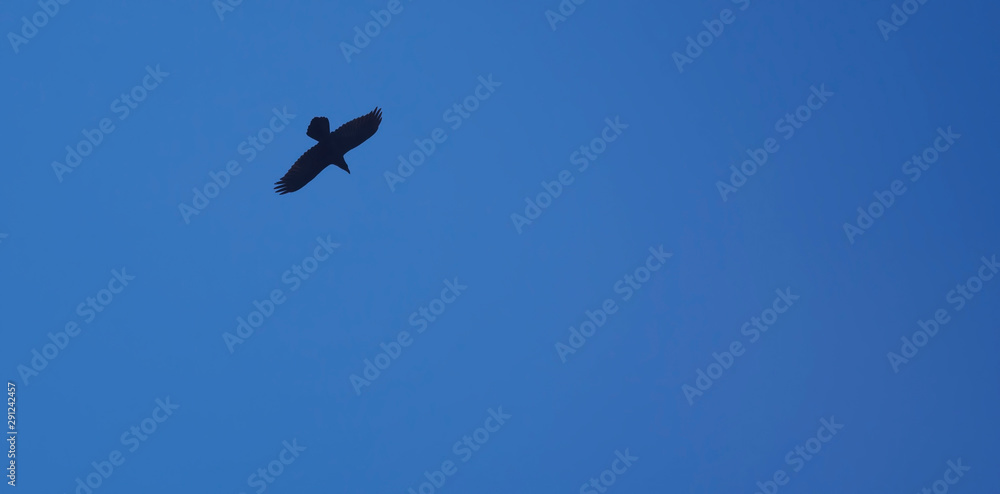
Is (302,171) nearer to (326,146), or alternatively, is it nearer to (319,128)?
(326,146)

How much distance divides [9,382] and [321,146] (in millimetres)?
6503

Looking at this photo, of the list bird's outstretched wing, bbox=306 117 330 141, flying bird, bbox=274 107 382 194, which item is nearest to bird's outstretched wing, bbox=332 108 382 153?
flying bird, bbox=274 107 382 194

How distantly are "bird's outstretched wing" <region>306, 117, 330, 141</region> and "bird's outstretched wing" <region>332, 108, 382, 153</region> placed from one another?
0.12 metres

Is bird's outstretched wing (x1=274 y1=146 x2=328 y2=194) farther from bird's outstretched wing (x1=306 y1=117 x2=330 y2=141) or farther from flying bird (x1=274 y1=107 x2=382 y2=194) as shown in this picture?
bird's outstretched wing (x1=306 y1=117 x2=330 y2=141)

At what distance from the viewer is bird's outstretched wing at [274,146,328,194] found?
8000 mm

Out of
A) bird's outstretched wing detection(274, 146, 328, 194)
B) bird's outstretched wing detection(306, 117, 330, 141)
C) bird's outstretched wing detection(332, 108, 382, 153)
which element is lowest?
bird's outstretched wing detection(274, 146, 328, 194)

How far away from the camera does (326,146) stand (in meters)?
7.97

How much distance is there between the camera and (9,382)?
452 inches

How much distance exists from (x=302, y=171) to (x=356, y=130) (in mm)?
645

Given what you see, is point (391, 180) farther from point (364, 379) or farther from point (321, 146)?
point (321, 146)

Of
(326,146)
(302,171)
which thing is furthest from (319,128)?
(302,171)

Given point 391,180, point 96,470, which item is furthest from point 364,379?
point 96,470

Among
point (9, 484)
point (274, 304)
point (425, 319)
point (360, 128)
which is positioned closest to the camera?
point (360, 128)

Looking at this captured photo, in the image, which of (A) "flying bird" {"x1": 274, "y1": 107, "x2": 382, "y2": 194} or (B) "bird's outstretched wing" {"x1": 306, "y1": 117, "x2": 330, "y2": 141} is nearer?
(B) "bird's outstretched wing" {"x1": 306, "y1": 117, "x2": 330, "y2": 141}
